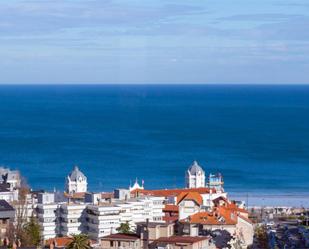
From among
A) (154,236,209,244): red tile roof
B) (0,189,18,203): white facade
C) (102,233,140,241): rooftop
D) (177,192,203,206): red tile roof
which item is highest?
(177,192,203,206): red tile roof

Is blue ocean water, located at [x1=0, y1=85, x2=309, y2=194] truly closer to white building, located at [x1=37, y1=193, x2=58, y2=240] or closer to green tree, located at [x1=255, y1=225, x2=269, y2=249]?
green tree, located at [x1=255, y1=225, x2=269, y2=249]

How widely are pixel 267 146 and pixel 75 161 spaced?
109 ft

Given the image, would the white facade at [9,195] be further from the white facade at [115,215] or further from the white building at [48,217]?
the white facade at [115,215]

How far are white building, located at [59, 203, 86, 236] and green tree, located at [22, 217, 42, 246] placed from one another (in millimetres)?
2889

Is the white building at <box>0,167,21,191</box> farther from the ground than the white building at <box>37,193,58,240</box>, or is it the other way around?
the white building at <box>0,167,21,191</box>

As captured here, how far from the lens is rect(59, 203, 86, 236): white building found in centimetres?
5650

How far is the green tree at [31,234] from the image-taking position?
49531mm

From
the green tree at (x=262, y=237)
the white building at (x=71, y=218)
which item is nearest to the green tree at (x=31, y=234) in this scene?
the white building at (x=71, y=218)

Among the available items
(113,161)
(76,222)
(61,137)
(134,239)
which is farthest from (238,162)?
(134,239)

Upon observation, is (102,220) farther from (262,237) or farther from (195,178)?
(195,178)

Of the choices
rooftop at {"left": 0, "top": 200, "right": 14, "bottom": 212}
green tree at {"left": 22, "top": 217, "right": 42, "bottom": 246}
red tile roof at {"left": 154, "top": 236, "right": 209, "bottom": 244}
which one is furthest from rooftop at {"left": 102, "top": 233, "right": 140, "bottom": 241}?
rooftop at {"left": 0, "top": 200, "right": 14, "bottom": 212}

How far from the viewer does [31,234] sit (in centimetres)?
5109

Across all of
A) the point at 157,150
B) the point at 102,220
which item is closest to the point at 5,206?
the point at 102,220

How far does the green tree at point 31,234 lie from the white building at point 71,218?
2889 millimetres
